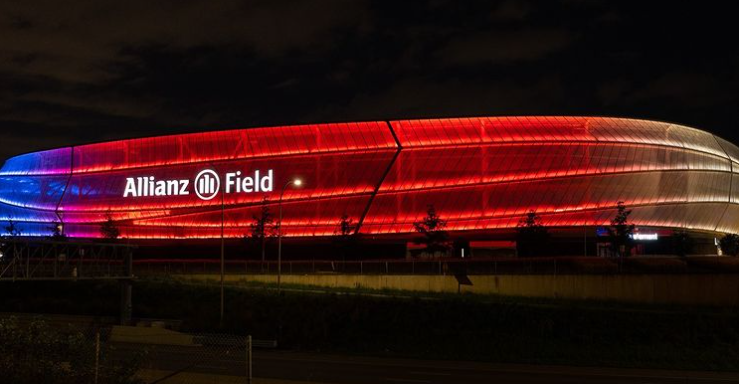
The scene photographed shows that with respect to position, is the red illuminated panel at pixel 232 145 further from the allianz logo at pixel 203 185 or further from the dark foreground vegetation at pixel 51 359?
the dark foreground vegetation at pixel 51 359

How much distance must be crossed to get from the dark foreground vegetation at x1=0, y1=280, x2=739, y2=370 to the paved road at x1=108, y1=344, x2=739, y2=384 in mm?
2357

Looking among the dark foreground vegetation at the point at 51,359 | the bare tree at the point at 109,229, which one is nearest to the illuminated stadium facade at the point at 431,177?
the bare tree at the point at 109,229

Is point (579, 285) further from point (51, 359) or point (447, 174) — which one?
point (51, 359)

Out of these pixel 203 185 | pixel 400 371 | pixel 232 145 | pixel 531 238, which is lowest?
pixel 400 371

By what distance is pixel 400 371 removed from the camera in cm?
2819

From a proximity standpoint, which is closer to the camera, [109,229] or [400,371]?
[400,371]

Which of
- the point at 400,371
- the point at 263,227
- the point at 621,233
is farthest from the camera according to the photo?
the point at 263,227

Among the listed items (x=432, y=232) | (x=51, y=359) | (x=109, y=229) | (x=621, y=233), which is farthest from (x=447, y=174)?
(x=51, y=359)

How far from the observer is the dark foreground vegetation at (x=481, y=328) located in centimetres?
3366

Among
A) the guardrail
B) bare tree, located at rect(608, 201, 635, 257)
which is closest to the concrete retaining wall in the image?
the guardrail

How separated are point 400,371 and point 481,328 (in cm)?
1271

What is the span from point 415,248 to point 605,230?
59.4 ft

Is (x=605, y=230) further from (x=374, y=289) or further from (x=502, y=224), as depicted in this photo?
(x=374, y=289)

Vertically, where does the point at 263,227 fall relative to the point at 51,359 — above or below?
above
